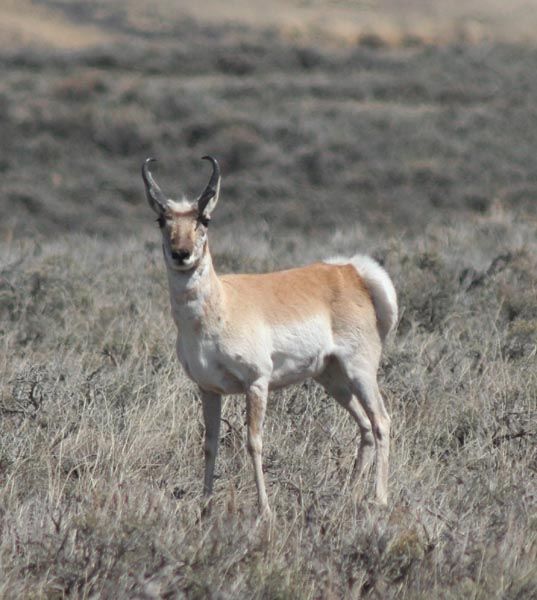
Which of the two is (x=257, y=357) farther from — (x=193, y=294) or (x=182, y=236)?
(x=182, y=236)

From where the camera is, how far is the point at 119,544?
4992mm

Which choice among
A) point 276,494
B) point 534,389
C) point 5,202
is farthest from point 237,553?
point 5,202

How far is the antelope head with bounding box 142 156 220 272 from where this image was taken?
5832 mm

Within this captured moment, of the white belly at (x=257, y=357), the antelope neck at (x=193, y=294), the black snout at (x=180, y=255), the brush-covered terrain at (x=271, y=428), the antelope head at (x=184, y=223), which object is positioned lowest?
the brush-covered terrain at (x=271, y=428)

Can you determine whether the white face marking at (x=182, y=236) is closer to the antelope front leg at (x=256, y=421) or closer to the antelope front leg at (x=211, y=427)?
the antelope front leg at (x=256, y=421)

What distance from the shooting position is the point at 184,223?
587 centimetres

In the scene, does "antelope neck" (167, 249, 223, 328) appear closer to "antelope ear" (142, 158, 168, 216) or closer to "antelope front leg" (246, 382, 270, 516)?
"antelope ear" (142, 158, 168, 216)

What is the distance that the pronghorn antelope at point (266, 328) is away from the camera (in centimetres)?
599

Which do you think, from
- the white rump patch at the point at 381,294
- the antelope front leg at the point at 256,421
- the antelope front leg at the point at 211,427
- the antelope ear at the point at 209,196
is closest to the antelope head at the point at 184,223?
the antelope ear at the point at 209,196

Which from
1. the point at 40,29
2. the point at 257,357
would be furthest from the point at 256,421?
the point at 40,29

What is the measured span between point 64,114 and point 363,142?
26.6ft

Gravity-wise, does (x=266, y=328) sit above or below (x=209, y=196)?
below

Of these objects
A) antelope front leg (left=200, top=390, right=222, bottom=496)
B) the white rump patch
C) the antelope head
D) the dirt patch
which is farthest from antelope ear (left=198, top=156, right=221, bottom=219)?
the dirt patch

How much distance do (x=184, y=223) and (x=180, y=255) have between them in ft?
0.56
